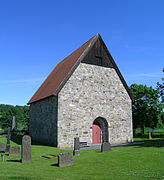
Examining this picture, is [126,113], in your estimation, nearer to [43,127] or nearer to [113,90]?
[113,90]

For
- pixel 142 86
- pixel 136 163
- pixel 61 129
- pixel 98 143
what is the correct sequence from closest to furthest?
pixel 136 163
pixel 61 129
pixel 98 143
pixel 142 86

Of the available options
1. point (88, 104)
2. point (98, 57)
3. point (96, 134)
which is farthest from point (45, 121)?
point (98, 57)

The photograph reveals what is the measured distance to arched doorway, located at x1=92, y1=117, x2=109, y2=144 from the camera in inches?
759

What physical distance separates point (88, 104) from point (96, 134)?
3.36m

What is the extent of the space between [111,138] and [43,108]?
8.21 metres

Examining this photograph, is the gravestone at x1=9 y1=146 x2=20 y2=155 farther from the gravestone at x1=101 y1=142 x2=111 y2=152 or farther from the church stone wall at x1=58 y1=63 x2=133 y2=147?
the gravestone at x1=101 y1=142 x2=111 y2=152

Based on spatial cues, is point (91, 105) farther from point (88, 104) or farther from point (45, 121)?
point (45, 121)

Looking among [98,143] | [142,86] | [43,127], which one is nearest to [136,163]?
[98,143]

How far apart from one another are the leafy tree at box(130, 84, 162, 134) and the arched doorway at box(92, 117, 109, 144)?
1971cm

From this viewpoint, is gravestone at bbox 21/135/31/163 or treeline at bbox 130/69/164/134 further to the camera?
treeline at bbox 130/69/164/134

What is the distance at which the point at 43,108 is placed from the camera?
20.9 metres

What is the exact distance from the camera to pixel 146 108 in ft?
124

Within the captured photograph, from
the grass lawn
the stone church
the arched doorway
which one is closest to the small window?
the stone church

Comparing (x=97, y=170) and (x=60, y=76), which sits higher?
(x=60, y=76)
